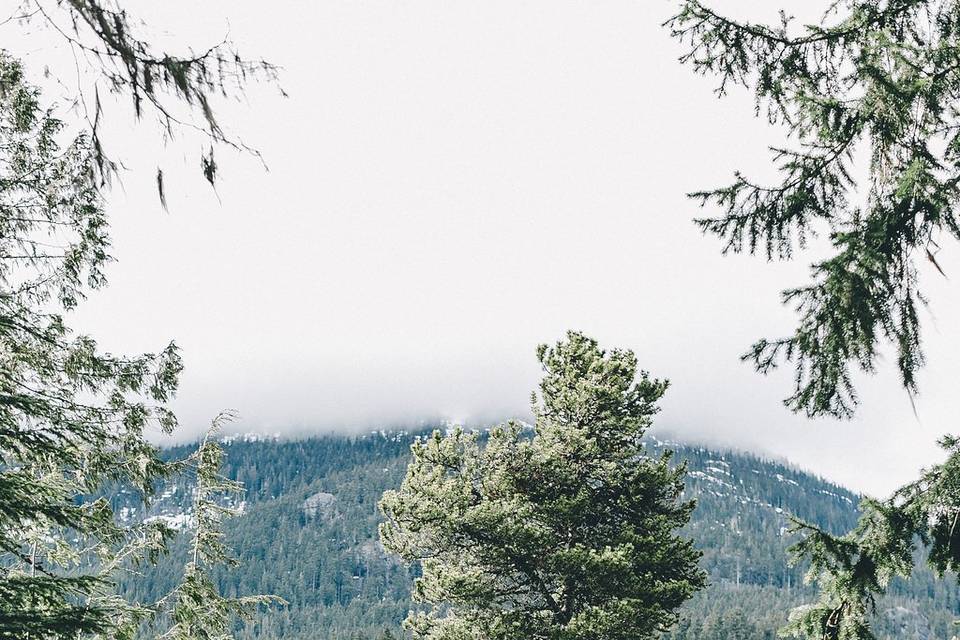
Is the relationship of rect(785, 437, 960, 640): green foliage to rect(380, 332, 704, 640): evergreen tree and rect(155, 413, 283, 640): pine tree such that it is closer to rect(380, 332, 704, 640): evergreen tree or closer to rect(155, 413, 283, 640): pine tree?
rect(380, 332, 704, 640): evergreen tree

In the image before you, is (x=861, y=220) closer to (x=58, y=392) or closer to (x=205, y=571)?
(x=58, y=392)

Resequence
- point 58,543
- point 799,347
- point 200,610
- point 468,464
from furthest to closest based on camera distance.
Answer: point 468,464 < point 200,610 < point 58,543 < point 799,347

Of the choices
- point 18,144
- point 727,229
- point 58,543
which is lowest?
point 58,543

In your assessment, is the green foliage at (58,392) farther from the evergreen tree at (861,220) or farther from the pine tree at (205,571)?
the evergreen tree at (861,220)

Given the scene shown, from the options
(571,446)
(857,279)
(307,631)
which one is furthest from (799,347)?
(307,631)

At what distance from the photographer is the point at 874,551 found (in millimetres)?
5105

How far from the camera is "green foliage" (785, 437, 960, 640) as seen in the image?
4.93 meters

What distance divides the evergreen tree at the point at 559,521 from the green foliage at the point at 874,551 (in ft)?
24.8

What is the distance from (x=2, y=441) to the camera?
269 inches

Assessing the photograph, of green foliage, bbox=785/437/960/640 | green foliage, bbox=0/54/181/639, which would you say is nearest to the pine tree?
green foliage, bbox=0/54/181/639

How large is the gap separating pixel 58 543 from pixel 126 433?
2.50m

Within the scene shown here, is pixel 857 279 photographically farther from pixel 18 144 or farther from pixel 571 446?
pixel 571 446

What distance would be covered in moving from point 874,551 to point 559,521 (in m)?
8.94

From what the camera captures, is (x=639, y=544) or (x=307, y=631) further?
(x=307, y=631)
